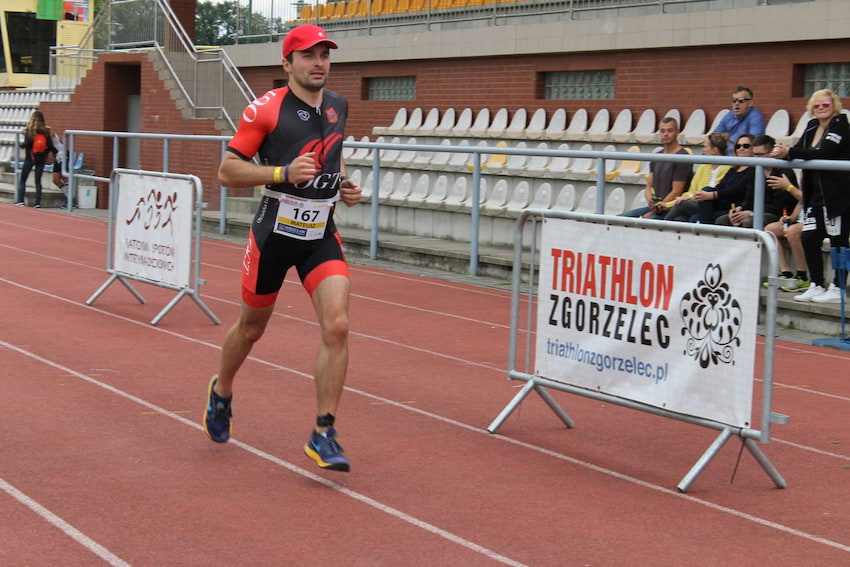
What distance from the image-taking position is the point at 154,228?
36.8 feet

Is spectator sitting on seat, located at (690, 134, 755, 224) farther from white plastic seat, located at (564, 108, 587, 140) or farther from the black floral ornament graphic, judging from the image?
white plastic seat, located at (564, 108, 587, 140)

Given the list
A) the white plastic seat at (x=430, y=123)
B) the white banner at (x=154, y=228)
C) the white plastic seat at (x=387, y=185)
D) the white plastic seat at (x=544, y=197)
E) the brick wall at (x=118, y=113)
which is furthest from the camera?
the brick wall at (x=118, y=113)

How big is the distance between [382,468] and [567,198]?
387 inches

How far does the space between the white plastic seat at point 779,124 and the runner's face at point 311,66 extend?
1009 centimetres

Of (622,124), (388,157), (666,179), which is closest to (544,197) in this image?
(622,124)

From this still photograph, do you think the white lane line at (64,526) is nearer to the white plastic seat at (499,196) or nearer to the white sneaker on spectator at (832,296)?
the white sneaker on spectator at (832,296)

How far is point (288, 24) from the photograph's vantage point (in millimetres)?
28031

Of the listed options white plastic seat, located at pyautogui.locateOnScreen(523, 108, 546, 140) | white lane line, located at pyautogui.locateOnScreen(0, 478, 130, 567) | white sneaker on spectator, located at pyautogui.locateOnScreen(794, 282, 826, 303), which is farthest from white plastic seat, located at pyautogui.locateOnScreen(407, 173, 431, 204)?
white lane line, located at pyautogui.locateOnScreen(0, 478, 130, 567)

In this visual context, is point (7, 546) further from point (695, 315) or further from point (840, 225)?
point (840, 225)

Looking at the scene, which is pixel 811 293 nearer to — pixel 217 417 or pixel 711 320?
pixel 711 320

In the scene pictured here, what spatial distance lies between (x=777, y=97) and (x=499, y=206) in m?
3.95

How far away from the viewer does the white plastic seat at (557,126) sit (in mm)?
18859

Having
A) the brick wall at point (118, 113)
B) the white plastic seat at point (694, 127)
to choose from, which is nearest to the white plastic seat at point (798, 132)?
the white plastic seat at point (694, 127)

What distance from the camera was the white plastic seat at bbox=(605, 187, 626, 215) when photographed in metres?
14.5
